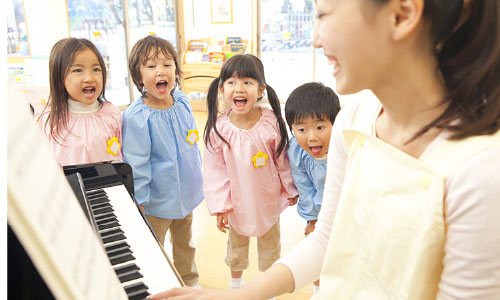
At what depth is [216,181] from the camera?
2.03 metres

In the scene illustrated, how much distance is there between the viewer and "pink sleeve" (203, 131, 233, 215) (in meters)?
2.01

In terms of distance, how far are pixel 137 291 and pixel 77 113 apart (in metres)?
1.37

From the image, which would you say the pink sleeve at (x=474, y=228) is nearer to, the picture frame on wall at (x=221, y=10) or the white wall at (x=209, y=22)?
the white wall at (x=209, y=22)

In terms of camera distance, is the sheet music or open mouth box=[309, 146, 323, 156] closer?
the sheet music

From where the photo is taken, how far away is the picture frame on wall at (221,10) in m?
6.83

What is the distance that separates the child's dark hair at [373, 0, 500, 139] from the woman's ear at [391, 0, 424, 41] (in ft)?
0.07

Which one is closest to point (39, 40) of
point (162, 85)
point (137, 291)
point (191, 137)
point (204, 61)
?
point (204, 61)

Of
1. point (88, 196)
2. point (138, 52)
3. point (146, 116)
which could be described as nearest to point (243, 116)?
point (146, 116)

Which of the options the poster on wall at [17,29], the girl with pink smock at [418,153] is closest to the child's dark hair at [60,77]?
the girl with pink smock at [418,153]

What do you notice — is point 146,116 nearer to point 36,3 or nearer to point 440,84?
point 440,84

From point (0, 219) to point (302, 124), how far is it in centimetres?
160

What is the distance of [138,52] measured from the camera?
204 cm

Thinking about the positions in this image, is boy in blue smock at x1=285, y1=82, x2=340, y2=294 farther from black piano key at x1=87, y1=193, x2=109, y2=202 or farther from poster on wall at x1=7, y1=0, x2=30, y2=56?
poster on wall at x1=7, y1=0, x2=30, y2=56

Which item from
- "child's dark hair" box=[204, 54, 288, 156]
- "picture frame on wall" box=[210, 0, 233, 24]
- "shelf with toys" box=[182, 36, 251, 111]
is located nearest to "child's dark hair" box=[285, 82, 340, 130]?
"child's dark hair" box=[204, 54, 288, 156]
